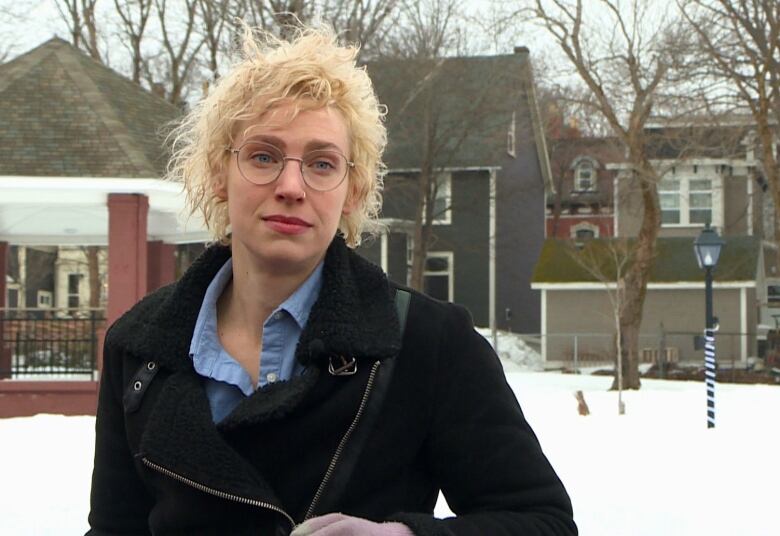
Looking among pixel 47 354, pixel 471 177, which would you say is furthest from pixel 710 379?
pixel 471 177

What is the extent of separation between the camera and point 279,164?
2262 millimetres

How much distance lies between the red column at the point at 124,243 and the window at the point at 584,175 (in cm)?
3975

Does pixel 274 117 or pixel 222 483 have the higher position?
pixel 274 117

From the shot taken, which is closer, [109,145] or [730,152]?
[109,145]

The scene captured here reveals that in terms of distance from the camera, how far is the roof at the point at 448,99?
30.8 metres

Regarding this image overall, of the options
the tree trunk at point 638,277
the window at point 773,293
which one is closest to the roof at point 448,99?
the tree trunk at point 638,277

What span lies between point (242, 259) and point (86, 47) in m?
37.0

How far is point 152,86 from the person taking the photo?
36.4 metres

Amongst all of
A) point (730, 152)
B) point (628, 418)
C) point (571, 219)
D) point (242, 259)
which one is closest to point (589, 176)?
point (571, 219)

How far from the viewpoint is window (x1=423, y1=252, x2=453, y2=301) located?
3766cm

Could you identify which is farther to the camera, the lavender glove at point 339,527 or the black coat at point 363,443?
the black coat at point 363,443

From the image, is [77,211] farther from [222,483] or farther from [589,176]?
[589,176]

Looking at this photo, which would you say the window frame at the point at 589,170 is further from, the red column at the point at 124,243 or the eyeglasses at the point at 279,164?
the eyeglasses at the point at 279,164

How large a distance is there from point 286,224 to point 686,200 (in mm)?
36737
